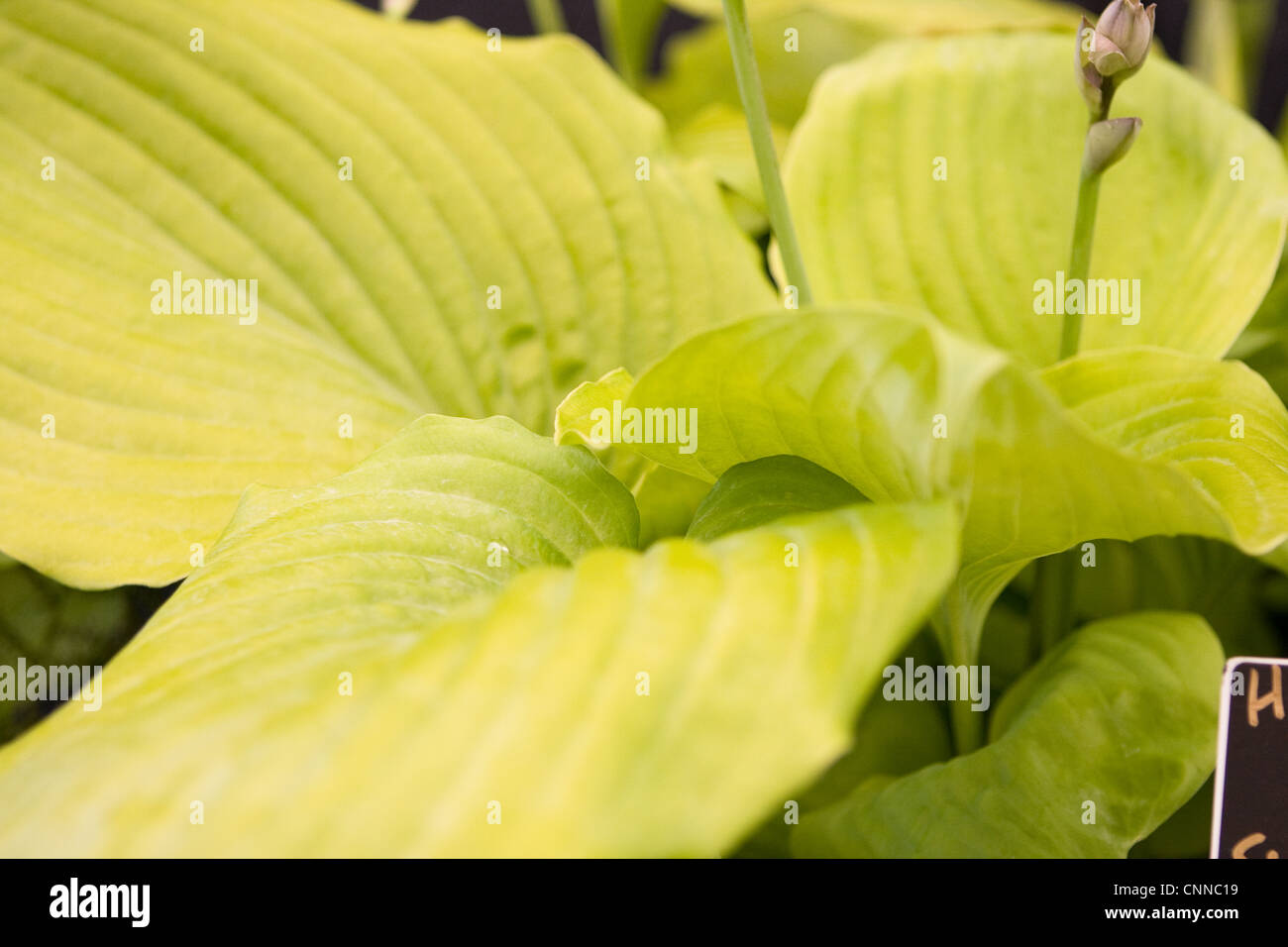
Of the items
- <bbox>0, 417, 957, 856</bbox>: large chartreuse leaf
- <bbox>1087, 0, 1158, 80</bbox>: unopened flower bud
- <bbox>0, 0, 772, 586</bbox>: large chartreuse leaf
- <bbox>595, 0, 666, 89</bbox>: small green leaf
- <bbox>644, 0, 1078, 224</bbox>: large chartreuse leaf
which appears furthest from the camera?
<bbox>595, 0, 666, 89</bbox>: small green leaf

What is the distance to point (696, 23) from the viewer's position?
49.7 inches

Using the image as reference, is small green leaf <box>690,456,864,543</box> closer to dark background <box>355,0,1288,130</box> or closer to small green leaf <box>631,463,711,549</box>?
small green leaf <box>631,463,711,549</box>

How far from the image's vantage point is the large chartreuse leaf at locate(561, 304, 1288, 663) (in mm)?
249

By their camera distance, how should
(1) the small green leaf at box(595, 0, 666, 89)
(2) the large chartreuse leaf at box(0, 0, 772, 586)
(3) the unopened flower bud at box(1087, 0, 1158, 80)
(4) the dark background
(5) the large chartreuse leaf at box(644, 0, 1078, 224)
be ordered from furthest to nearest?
(4) the dark background, (1) the small green leaf at box(595, 0, 666, 89), (5) the large chartreuse leaf at box(644, 0, 1078, 224), (2) the large chartreuse leaf at box(0, 0, 772, 586), (3) the unopened flower bud at box(1087, 0, 1158, 80)

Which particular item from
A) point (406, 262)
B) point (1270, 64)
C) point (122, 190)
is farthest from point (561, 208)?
point (1270, 64)

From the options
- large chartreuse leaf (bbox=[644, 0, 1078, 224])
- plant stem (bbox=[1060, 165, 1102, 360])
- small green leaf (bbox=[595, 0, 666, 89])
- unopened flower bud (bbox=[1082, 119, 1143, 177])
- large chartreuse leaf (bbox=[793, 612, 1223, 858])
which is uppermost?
small green leaf (bbox=[595, 0, 666, 89])

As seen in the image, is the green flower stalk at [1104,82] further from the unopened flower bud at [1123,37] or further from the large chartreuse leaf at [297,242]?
the large chartreuse leaf at [297,242]

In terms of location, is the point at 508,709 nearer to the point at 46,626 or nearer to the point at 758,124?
the point at 758,124

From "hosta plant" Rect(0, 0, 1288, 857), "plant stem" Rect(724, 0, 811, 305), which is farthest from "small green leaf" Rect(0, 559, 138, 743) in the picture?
"plant stem" Rect(724, 0, 811, 305)

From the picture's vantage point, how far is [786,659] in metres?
0.21

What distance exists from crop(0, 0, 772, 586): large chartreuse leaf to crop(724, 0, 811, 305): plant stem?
0.13m

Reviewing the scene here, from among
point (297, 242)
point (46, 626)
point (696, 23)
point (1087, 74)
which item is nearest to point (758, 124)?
point (1087, 74)

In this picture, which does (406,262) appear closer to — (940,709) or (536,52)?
(536,52)
